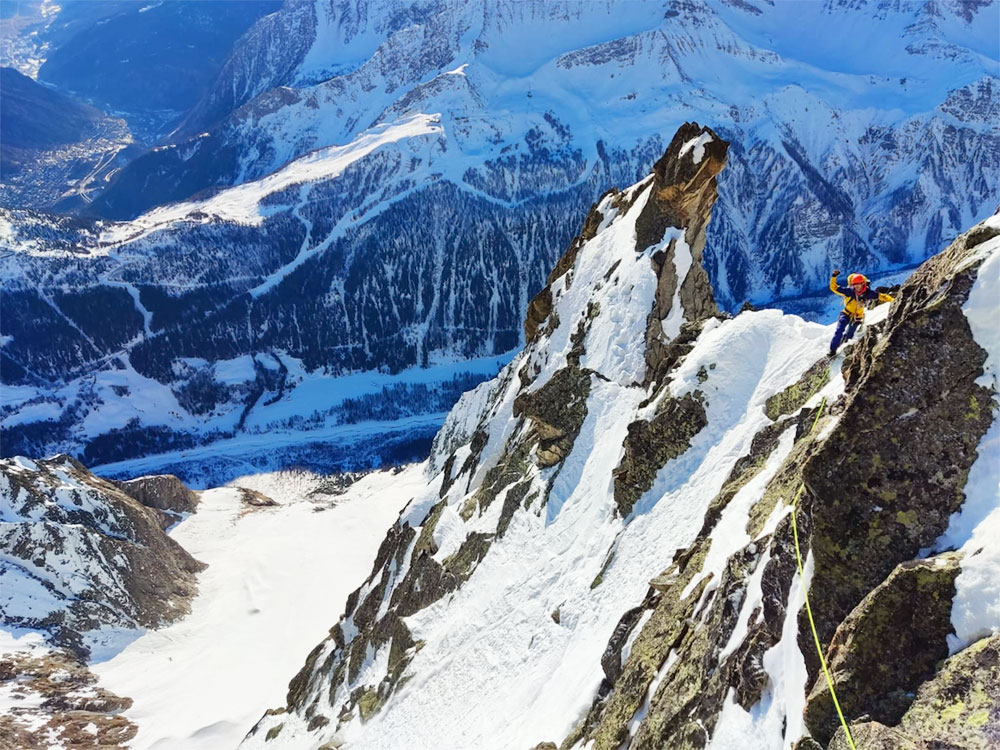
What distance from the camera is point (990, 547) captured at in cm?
1062

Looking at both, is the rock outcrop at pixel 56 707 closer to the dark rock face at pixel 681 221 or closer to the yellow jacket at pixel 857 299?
the dark rock face at pixel 681 221

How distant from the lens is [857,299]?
1992 cm

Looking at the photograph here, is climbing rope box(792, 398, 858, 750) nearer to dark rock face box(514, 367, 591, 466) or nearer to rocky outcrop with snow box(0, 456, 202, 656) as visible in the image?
dark rock face box(514, 367, 591, 466)

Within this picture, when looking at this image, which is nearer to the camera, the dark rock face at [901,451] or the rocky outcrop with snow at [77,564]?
the dark rock face at [901,451]

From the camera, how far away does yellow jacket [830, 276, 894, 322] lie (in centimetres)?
1978

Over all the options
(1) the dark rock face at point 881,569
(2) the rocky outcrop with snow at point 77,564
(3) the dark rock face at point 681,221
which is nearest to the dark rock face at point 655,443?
(3) the dark rock face at point 681,221

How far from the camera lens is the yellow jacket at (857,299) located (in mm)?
19781

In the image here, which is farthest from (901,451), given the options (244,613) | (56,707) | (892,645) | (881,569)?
(244,613)

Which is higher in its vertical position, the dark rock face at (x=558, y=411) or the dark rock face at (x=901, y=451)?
the dark rock face at (x=901, y=451)

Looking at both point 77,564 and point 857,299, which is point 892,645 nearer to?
point 857,299

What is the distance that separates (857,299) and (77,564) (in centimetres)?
10043

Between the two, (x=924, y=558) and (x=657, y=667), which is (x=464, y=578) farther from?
(x=924, y=558)

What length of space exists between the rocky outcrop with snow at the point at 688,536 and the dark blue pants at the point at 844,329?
0.79m

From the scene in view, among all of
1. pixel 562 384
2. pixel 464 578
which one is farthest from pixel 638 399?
pixel 464 578
